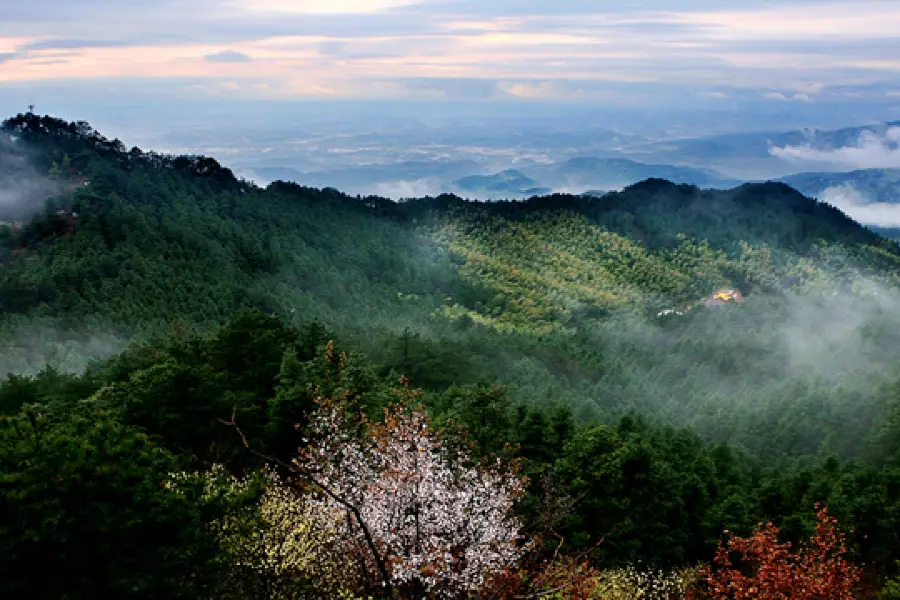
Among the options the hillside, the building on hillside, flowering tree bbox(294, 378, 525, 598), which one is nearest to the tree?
flowering tree bbox(294, 378, 525, 598)

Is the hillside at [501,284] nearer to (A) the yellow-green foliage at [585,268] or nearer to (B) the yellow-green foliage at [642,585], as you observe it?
(A) the yellow-green foliage at [585,268]

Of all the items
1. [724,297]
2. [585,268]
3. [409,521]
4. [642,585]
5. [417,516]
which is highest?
[417,516]

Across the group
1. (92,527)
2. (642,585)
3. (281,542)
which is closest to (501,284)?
(642,585)

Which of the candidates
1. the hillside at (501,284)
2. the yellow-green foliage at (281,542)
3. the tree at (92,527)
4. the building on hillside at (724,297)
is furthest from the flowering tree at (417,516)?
the building on hillside at (724,297)

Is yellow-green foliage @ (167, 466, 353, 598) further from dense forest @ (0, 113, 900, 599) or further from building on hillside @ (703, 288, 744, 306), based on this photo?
building on hillside @ (703, 288, 744, 306)

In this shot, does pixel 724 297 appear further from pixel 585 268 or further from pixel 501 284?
pixel 501 284
